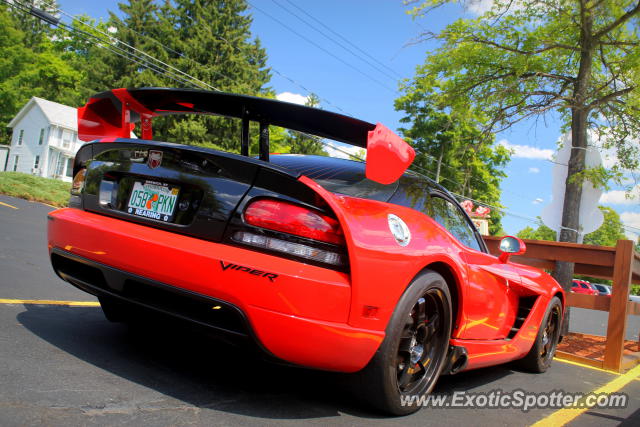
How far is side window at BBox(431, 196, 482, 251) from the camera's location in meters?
3.28

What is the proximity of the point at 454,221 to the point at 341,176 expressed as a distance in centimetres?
106

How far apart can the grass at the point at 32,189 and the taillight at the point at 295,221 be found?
68.9ft

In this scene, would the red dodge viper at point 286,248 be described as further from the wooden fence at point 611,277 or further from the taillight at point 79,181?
the wooden fence at point 611,277

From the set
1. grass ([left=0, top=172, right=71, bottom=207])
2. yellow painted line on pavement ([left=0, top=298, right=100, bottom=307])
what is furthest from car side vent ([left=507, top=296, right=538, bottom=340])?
grass ([left=0, top=172, right=71, bottom=207])

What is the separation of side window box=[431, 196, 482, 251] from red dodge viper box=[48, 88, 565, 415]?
0.05 meters

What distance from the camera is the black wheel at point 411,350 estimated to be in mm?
2439

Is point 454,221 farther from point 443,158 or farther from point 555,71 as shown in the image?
point 443,158

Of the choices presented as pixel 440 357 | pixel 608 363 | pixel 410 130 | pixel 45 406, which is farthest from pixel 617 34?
pixel 410 130

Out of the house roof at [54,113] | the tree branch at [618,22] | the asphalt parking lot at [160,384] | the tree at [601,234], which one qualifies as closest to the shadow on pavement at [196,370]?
the asphalt parking lot at [160,384]

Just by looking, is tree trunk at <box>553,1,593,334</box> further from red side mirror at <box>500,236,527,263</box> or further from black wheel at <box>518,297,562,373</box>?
red side mirror at <box>500,236,527,263</box>

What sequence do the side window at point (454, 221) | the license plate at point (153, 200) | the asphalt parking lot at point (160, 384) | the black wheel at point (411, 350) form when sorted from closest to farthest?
1. the asphalt parking lot at point (160, 384)
2. the black wheel at point (411, 350)
3. the license plate at point (153, 200)
4. the side window at point (454, 221)

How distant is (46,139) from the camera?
142 ft

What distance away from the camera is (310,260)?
2266 millimetres

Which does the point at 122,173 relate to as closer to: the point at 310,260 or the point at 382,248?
the point at 310,260
